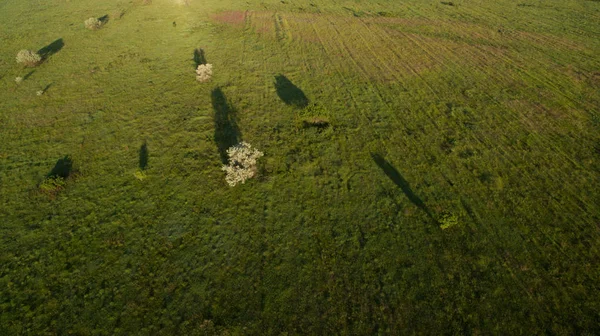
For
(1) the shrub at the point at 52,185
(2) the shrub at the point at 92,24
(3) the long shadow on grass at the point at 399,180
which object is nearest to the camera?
(3) the long shadow on grass at the point at 399,180

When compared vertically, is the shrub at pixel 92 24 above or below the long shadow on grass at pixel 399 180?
above

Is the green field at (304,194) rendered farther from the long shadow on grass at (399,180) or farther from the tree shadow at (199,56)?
the tree shadow at (199,56)

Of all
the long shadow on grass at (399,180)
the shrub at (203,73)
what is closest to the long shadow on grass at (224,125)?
the shrub at (203,73)

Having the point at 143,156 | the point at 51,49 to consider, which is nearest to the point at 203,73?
the point at 143,156

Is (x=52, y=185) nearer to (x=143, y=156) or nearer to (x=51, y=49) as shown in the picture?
(x=143, y=156)

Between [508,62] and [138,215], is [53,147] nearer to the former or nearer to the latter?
[138,215]

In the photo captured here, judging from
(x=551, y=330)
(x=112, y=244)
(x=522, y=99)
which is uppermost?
(x=522, y=99)

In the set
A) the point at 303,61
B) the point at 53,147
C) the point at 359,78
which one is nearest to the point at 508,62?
the point at 359,78
